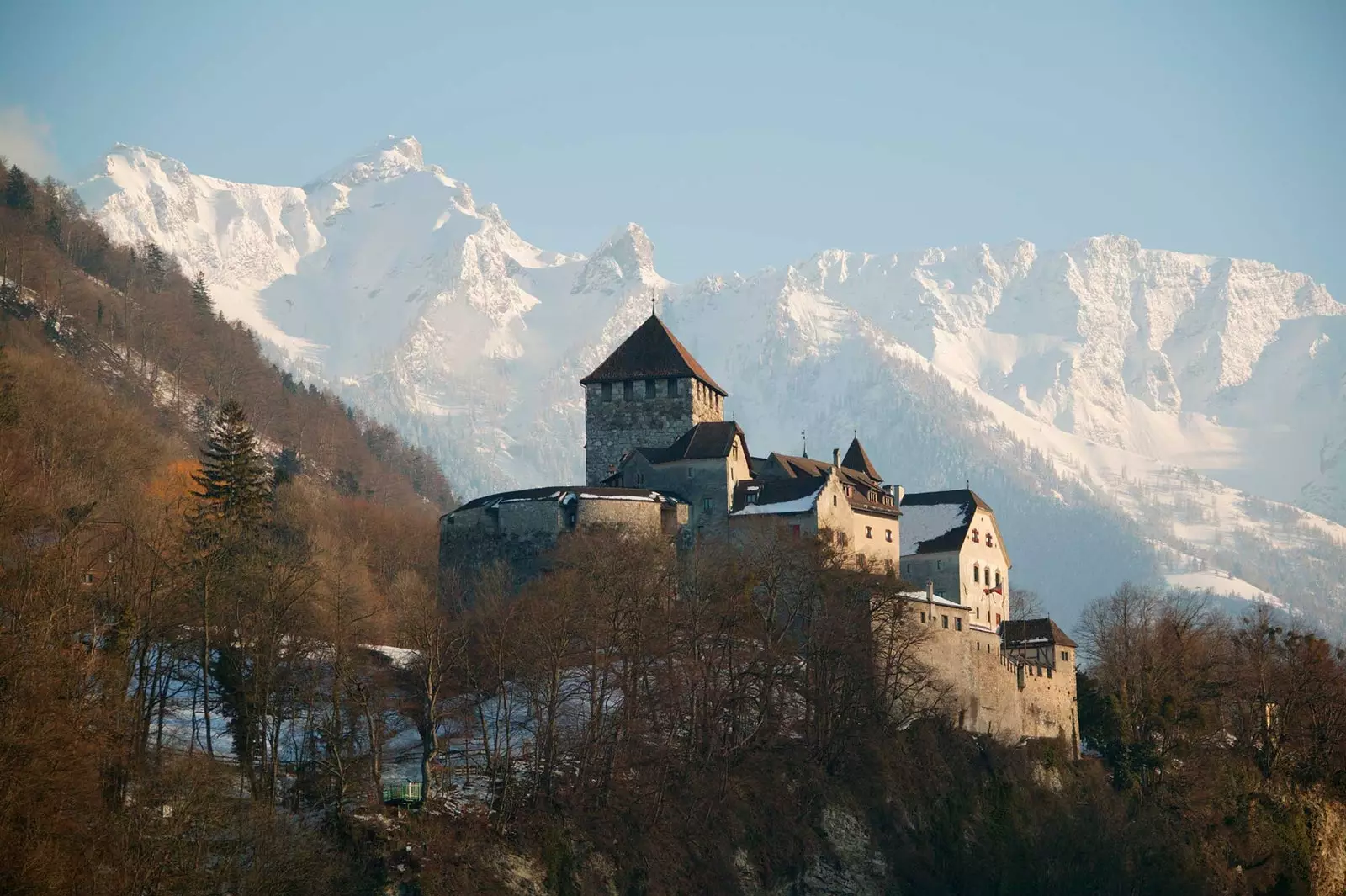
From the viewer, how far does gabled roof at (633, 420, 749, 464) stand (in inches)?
3246

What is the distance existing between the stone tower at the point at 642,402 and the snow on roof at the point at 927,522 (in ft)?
39.6

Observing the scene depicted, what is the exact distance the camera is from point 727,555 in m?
76.9

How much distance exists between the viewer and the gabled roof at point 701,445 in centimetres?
8244

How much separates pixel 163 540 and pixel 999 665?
124 ft

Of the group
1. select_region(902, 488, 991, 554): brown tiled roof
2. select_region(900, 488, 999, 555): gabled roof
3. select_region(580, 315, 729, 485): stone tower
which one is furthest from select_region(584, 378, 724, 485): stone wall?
select_region(902, 488, 991, 554): brown tiled roof

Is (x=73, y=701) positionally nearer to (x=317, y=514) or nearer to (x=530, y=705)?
(x=530, y=705)

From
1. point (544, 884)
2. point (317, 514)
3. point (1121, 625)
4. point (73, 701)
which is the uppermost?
point (317, 514)

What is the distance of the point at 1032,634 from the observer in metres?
86.1

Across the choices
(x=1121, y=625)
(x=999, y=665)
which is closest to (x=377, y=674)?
(x=999, y=665)

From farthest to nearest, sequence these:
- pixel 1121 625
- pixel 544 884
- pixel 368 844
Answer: pixel 1121 625 → pixel 544 884 → pixel 368 844

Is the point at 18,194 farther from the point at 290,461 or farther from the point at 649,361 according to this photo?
the point at 649,361

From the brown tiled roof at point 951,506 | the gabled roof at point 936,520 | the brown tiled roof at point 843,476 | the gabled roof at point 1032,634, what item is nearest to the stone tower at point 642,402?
the brown tiled roof at point 843,476

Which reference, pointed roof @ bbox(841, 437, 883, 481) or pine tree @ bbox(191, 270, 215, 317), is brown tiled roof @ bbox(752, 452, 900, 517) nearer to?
pointed roof @ bbox(841, 437, 883, 481)

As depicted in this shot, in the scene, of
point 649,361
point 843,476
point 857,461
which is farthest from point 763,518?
point 857,461
